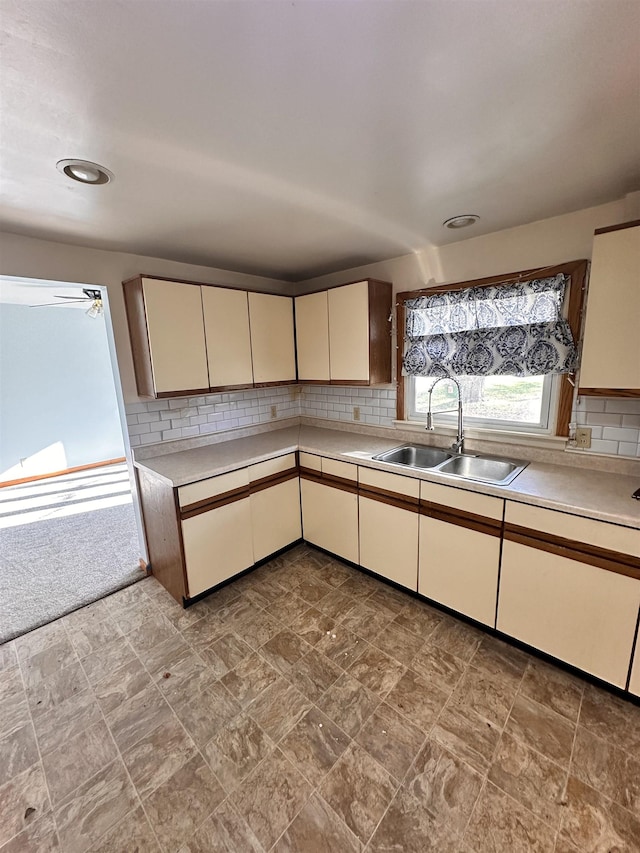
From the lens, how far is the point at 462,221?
1.94 m

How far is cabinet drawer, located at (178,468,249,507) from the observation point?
211 cm

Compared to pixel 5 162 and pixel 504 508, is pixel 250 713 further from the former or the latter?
pixel 5 162

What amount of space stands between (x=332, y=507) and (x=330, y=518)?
0.33ft

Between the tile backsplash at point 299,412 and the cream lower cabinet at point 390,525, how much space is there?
71 cm

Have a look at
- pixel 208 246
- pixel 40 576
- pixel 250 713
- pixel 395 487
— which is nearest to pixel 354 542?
pixel 395 487

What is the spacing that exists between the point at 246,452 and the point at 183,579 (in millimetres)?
919

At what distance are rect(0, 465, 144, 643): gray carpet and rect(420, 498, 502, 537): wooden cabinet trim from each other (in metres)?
2.17

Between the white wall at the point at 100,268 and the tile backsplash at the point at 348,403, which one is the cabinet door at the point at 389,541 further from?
the white wall at the point at 100,268

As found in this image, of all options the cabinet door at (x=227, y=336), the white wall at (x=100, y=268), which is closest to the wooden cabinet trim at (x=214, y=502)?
the cabinet door at (x=227, y=336)

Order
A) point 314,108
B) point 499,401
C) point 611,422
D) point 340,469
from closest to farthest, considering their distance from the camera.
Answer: point 314,108
point 611,422
point 499,401
point 340,469

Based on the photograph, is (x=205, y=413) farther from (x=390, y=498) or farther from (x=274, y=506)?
(x=390, y=498)

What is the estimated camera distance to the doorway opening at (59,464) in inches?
101

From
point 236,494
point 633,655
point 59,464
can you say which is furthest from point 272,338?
point 59,464

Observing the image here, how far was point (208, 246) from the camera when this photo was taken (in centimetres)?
227
